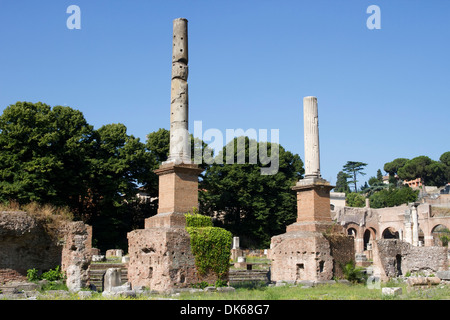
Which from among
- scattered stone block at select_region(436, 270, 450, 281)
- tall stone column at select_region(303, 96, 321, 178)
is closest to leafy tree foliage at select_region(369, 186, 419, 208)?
tall stone column at select_region(303, 96, 321, 178)

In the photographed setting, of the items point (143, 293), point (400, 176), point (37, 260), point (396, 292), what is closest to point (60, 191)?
point (37, 260)

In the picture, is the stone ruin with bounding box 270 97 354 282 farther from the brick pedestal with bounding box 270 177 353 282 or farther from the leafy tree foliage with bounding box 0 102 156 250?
the leafy tree foliage with bounding box 0 102 156 250

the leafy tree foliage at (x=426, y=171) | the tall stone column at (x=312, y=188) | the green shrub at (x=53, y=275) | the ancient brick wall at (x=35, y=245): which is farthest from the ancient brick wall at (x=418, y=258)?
the leafy tree foliage at (x=426, y=171)

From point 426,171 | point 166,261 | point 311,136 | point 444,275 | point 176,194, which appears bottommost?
point 444,275

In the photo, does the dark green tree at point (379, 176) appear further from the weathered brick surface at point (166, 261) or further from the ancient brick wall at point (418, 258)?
the weathered brick surface at point (166, 261)

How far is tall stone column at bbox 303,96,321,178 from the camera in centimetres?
2092

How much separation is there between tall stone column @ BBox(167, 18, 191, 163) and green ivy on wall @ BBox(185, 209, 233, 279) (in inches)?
83.6

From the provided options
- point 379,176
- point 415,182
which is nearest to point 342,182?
point 379,176

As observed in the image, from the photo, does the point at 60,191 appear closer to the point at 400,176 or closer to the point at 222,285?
the point at 222,285

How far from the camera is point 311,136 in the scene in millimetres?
21234

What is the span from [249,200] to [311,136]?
24371mm

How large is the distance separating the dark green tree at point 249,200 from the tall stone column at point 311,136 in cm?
2378

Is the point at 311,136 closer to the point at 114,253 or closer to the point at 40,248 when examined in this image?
the point at 40,248
